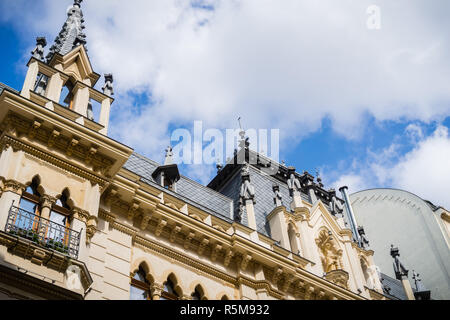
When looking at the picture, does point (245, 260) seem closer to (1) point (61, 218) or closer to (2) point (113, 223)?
(2) point (113, 223)

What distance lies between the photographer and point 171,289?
1955cm

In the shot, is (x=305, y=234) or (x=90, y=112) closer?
(x=90, y=112)

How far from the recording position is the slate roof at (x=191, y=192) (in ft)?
74.8

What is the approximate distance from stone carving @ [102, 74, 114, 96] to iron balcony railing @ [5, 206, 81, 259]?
6650mm

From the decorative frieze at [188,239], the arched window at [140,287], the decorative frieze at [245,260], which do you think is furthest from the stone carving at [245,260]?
the arched window at [140,287]

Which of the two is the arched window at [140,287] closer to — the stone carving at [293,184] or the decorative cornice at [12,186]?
the decorative cornice at [12,186]

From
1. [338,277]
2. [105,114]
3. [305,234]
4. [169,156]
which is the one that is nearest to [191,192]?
[169,156]

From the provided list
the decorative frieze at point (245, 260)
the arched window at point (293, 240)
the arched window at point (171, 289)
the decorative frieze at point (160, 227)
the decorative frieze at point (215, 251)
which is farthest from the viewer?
the arched window at point (293, 240)

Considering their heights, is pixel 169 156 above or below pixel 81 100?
above

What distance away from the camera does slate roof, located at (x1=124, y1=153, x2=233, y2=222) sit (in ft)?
74.8

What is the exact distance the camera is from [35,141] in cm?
1753

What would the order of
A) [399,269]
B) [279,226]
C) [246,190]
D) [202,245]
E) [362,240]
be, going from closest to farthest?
[202,245] → [279,226] → [246,190] → [362,240] → [399,269]

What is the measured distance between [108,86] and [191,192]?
18.4 feet

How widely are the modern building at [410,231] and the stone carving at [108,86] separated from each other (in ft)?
73.7
